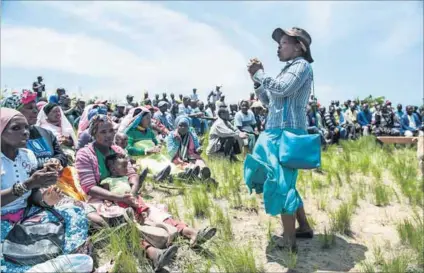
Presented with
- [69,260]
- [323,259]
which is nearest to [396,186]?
[323,259]

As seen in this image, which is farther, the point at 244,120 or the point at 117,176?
the point at 244,120

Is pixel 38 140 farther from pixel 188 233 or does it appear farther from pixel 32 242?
pixel 188 233

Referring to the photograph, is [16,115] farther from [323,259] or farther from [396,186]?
[396,186]

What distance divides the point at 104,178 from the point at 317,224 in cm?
229

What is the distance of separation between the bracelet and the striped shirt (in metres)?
2.11

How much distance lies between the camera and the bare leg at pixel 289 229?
12.6 feet

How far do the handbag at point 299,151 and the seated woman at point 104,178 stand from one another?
0.89 meters

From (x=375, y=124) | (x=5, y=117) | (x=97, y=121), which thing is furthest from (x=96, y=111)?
(x=375, y=124)

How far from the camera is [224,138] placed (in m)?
9.12

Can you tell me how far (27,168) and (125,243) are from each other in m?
0.94

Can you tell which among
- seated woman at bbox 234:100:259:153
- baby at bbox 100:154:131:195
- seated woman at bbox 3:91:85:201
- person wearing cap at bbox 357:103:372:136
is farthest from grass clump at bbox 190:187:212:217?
person wearing cap at bbox 357:103:372:136

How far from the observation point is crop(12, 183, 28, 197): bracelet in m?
2.84

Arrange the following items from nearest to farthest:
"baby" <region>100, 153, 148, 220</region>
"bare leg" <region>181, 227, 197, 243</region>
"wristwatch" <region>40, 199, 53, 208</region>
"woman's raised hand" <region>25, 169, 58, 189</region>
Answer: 1. "woman's raised hand" <region>25, 169, 58, 189</region>
2. "wristwatch" <region>40, 199, 53, 208</region>
3. "bare leg" <region>181, 227, 197, 243</region>
4. "baby" <region>100, 153, 148, 220</region>

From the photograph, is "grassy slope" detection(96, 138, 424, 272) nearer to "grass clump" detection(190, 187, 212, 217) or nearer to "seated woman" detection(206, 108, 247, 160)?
"grass clump" detection(190, 187, 212, 217)
